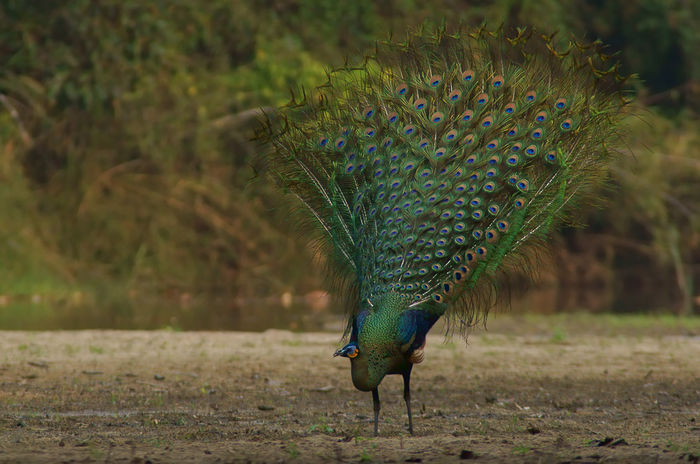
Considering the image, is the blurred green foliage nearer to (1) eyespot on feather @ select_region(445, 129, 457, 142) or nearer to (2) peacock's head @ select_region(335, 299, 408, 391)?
(1) eyespot on feather @ select_region(445, 129, 457, 142)

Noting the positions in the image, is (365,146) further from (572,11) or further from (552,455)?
(572,11)

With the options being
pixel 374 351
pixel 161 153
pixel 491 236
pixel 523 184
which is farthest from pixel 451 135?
pixel 161 153

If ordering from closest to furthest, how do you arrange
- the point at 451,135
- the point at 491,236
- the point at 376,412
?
the point at 376,412, the point at 491,236, the point at 451,135

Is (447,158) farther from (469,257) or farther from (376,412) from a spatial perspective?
(376,412)

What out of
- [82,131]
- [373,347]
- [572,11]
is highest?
[572,11]

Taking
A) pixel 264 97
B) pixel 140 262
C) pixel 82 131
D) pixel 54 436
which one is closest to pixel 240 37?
pixel 264 97

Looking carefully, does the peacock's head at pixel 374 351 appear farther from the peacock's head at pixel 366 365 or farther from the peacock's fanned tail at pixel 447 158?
the peacock's fanned tail at pixel 447 158

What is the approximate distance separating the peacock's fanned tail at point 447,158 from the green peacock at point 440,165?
0.01 metres

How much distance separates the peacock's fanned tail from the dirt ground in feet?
3.59

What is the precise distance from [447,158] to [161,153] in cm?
1553

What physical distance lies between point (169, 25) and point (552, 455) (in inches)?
698

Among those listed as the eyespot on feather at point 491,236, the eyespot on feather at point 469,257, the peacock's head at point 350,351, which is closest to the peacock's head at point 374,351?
the peacock's head at point 350,351

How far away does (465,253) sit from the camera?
23.6 ft

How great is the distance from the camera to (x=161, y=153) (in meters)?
22.4
